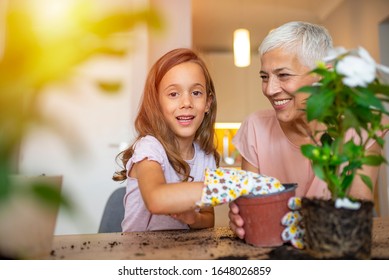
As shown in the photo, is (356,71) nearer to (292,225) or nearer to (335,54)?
(335,54)

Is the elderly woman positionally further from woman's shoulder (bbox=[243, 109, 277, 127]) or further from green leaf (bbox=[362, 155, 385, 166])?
green leaf (bbox=[362, 155, 385, 166])

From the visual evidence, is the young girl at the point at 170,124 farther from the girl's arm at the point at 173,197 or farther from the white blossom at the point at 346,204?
the white blossom at the point at 346,204

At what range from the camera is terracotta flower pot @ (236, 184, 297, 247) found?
0.66 m

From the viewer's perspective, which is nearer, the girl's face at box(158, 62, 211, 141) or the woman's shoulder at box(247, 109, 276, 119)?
the girl's face at box(158, 62, 211, 141)

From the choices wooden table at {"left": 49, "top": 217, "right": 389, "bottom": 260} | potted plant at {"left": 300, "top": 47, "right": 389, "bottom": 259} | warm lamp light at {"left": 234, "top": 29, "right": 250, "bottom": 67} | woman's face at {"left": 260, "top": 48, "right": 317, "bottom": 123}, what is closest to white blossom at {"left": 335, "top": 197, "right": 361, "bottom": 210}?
potted plant at {"left": 300, "top": 47, "right": 389, "bottom": 259}

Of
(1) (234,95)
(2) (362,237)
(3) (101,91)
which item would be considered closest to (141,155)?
(2) (362,237)

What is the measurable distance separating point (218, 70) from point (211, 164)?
3.11 meters

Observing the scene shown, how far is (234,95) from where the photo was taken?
13.8 feet

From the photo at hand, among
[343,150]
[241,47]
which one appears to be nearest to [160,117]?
[343,150]

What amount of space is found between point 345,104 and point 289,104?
48 cm

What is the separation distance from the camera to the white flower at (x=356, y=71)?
53 cm

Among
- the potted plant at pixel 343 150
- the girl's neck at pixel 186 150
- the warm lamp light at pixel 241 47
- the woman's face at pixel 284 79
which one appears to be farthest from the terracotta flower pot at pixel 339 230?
the warm lamp light at pixel 241 47

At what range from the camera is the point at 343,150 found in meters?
0.58

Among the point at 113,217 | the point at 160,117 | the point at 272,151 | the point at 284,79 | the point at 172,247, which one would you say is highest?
the point at 284,79
